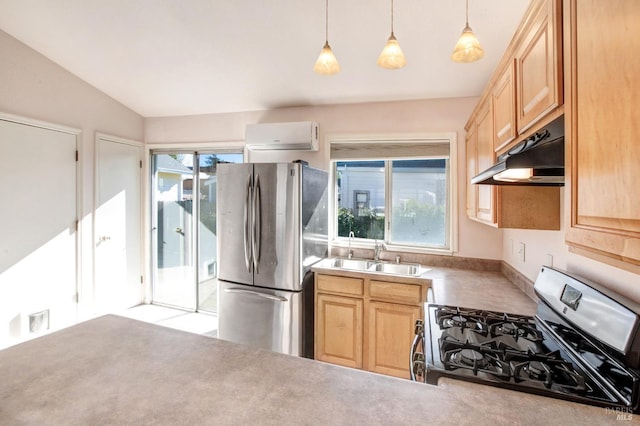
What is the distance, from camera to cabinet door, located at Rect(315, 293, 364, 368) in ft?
8.18

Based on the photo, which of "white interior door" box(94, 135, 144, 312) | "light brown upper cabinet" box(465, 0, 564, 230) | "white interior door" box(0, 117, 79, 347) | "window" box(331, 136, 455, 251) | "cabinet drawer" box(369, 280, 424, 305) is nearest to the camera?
"light brown upper cabinet" box(465, 0, 564, 230)

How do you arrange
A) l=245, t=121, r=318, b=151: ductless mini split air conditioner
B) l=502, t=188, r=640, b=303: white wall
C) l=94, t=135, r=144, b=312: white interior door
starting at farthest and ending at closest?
l=94, t=135, r=144, b=312: white interior door < l=245, t=121, r=318, b=151: ductless mini split air conditioner < l=502, t=188, r=640, b=303: white wall

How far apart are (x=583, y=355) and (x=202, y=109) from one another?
3.85 metres

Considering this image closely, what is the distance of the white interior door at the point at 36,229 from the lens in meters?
2.66

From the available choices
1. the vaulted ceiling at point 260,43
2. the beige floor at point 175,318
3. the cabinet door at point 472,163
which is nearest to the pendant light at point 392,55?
the vaulted ceiling at point 260,43

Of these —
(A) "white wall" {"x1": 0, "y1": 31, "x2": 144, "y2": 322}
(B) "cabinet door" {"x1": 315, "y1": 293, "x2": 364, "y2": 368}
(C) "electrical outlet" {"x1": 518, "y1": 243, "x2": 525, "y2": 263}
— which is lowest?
(B) "cabinet door" {"x1": 315, "y1": 293, "x2": 364, "y2": 368}

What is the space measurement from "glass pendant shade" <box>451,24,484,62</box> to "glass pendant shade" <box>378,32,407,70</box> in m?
0.23

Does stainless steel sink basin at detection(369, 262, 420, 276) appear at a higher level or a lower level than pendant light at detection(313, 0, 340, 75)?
lower

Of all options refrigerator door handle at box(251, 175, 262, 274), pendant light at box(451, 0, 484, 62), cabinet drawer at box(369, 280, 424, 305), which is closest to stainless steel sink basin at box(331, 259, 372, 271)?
cabinet drawer at box(369, 280, 424, 305)

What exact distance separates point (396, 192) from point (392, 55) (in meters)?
1.88

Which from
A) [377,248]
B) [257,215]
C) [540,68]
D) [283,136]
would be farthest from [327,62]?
[377,248]

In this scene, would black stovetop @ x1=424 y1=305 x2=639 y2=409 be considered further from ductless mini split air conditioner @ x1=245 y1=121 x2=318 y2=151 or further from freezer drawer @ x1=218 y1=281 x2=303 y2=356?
ductless mini split air conditioner @ x1=245 y1=121 x2=318 y2=151

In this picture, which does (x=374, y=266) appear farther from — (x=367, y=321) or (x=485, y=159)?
(x=485, y=159)

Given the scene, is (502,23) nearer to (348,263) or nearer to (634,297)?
(634,297)
